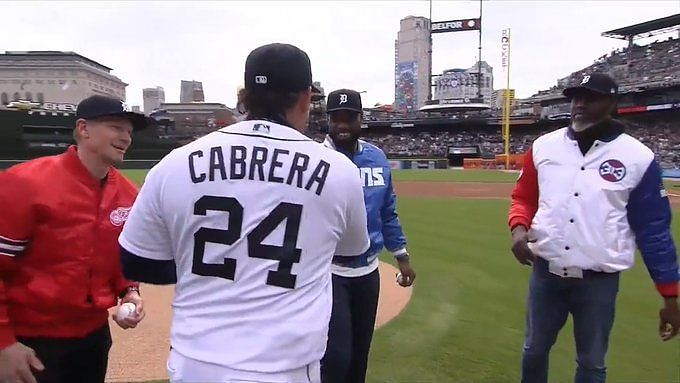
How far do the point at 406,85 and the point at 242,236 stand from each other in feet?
390

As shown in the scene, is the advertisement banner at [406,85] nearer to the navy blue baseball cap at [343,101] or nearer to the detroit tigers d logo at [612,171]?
the navy blue baseball cap at [343,101]

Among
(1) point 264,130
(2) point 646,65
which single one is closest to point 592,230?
(1) point 264,130

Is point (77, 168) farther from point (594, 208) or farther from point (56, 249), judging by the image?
point (594, 208)

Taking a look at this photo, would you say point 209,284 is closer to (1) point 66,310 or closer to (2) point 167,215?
(2) point 167,215

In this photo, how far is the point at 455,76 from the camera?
88000 millimetres

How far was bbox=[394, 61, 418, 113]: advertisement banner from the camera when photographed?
113m

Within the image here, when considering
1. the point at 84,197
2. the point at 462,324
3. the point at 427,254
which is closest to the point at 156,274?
the point at 84,197

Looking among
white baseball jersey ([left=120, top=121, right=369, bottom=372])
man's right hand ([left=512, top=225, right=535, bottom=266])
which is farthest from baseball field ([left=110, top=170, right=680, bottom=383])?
white baseball jersey ([left=120, top=121, right=369, bottom=372])

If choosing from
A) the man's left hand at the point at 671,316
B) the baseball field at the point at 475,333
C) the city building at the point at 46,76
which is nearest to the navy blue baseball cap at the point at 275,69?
the man's left hand at the point at 671,316

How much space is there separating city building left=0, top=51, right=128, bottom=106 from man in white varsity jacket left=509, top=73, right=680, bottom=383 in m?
86.6

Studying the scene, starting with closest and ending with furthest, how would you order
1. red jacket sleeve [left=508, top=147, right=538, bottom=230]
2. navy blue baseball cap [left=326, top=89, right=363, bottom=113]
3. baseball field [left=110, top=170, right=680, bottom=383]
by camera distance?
red jacket sleeve [left=508, top=147, right=538, bottom=230] → navy blue baseball cap [left=326, top=89, right=363, bottom=113] → baseball field [left=110, top=170, right=680, bottom=383]

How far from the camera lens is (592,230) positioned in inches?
120

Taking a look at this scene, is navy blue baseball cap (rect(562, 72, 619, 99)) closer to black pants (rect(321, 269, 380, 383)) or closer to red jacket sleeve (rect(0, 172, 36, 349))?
black pants (rect(321, 269, 380, 383))

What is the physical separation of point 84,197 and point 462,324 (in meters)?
4.28
